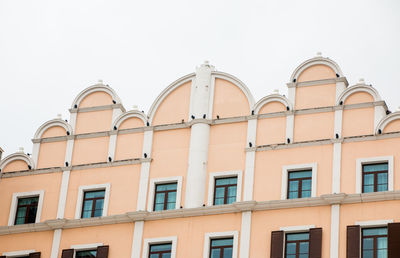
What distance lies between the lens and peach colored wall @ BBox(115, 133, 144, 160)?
6031cm

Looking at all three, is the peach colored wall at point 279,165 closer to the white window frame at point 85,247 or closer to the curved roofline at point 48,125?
the white window frame at point 85,247

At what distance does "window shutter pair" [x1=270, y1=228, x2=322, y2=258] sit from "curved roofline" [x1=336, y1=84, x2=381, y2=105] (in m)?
7.09

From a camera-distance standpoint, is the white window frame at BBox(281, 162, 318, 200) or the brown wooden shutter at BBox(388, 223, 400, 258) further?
the white window frame at BBox(281, 162, 318, 200)

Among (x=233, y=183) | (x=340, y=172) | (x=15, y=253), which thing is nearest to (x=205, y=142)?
(x=233, y=183)

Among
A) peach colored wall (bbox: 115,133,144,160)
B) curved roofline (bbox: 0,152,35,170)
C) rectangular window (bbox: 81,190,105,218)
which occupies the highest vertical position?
peach colored wall (bbox: 115,133,144,160)

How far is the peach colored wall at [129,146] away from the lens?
6031 centimetres

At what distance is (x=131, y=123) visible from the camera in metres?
61.2

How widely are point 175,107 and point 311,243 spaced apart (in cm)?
1129

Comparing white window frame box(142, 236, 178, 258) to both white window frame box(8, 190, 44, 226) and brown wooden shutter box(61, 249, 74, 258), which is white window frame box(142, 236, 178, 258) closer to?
brown wooden shutter box(61, 249, 74, 258)

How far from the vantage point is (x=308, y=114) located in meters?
58.0

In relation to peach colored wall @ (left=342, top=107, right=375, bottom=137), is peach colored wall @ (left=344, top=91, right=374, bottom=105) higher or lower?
higher

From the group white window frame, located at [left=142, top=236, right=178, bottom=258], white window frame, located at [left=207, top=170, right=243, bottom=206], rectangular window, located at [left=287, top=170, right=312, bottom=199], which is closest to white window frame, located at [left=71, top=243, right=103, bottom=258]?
white window frame, located at [left=142, top=236, right=178, bottom=258]

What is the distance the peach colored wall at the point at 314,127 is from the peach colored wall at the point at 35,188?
42.5 feet

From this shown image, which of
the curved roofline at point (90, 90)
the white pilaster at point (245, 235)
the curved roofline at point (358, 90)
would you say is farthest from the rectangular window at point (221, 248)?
the curved roofline at point (90, 90)
